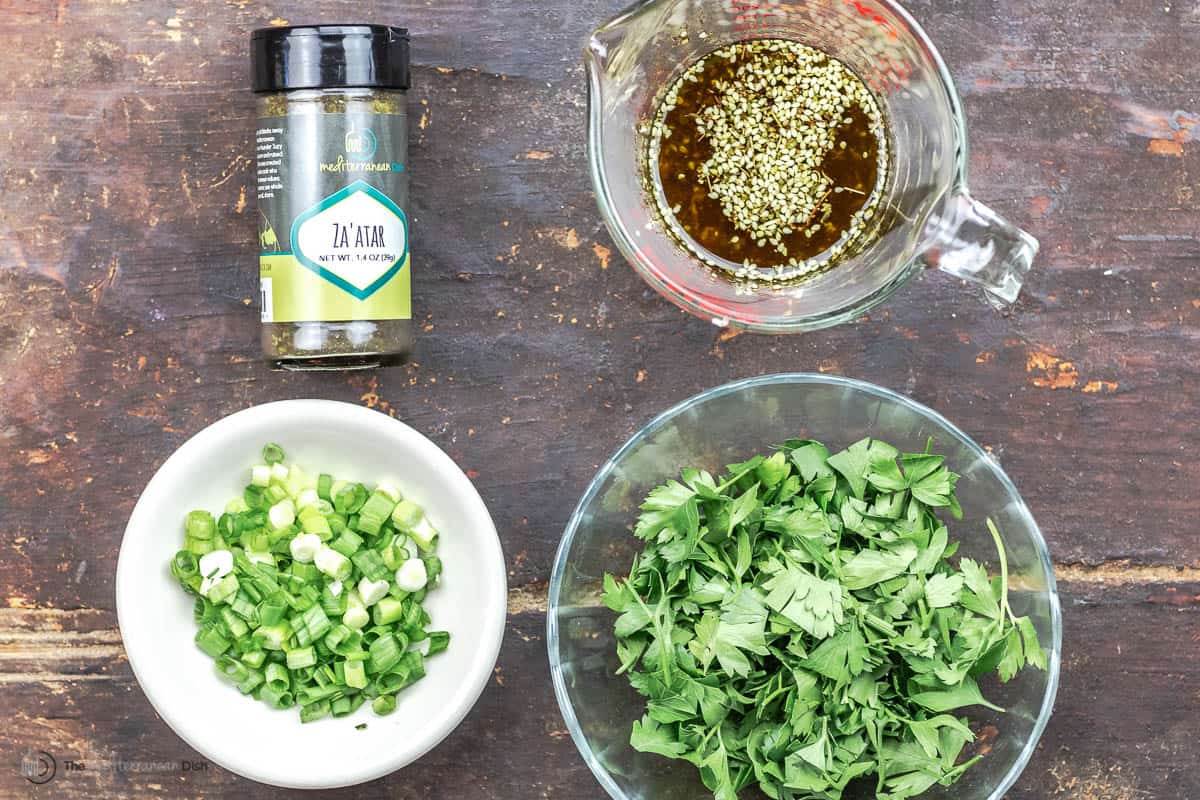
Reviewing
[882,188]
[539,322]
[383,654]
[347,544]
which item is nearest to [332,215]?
[539,322]

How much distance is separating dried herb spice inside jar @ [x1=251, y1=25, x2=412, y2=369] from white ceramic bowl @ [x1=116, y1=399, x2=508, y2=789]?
5.0 inches

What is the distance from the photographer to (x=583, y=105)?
1.43 meters

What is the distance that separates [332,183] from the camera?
1.29 meters

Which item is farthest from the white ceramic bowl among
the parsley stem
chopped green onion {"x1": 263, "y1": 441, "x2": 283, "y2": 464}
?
the parsley stem

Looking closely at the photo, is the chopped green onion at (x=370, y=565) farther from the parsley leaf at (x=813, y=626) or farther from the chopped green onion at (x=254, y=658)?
the parsley leaf at (x=813, y=626)

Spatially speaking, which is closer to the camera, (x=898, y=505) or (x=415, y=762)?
(x=898, y=505)

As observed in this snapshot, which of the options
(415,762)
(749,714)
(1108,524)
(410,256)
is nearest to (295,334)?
(410,256)

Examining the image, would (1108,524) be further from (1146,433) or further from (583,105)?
(583,105)

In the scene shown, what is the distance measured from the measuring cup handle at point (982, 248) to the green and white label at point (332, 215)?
679 mm

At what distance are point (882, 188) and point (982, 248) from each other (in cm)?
23

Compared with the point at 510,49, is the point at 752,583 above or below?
below

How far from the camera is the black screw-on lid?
1263mm

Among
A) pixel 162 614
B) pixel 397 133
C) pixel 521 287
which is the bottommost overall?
pixel 162 614

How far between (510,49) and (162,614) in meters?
0.91
